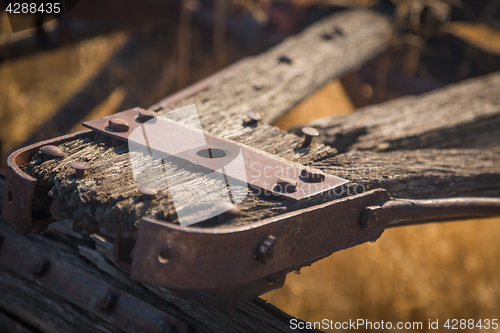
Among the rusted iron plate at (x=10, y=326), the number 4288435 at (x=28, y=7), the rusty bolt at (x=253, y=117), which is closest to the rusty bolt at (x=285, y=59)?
the rusty bolt at (x=253, y=117)

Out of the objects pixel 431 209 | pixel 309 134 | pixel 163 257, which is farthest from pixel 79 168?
pixel 431 209

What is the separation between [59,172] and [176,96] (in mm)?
853

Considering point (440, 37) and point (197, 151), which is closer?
point (197, 151)

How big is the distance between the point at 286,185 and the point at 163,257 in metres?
0.38

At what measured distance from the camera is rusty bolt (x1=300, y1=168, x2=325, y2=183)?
1.16 m

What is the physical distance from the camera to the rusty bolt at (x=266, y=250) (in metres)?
0.92

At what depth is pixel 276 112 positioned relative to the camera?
1.87 meters

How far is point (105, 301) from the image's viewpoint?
1287 millimetres

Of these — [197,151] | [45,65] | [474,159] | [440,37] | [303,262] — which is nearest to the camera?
[303,262]

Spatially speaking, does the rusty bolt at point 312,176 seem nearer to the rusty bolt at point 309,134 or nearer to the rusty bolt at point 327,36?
the rusty bolt at point 309,134

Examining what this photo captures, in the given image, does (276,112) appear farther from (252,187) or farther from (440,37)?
(440,37)

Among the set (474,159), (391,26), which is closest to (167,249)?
(474,159)

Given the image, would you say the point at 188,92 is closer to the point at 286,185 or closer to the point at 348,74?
the point at 286,185

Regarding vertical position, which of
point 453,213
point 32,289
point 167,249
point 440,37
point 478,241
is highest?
point 440,37
